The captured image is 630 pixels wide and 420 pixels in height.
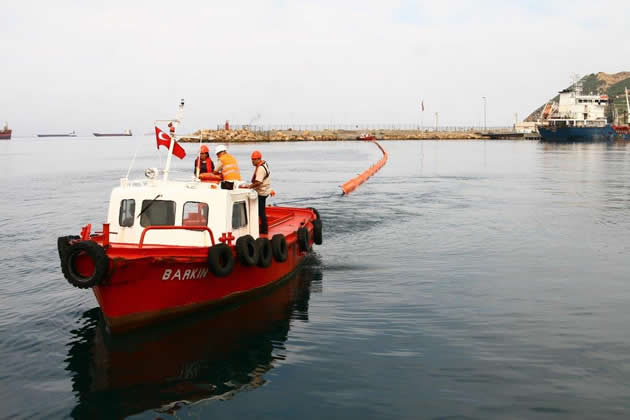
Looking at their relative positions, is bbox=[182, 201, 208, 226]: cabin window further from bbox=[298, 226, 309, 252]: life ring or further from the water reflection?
bbox=[298, 226, 309, 252]: life ring

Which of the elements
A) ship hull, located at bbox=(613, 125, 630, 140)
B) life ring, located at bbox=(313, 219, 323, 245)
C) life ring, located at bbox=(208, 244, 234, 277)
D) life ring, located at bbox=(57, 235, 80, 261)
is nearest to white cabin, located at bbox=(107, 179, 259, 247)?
life ring, located at bbox=(208, 244, 234, 277)

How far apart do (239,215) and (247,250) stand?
117cm

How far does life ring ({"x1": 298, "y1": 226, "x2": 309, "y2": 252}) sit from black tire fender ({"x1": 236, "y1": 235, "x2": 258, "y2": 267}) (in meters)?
3.34

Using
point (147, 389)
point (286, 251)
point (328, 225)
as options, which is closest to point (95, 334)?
point (147, 389)

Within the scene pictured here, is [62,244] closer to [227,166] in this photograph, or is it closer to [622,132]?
[227,166]

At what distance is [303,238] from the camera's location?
1572 cm

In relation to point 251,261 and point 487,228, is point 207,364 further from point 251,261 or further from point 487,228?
Answer: point 487,228

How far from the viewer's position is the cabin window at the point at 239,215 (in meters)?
12.7

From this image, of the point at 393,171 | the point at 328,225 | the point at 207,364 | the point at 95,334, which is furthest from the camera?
the point at 393,171

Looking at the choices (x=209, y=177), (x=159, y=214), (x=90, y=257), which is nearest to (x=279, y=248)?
(x=209, y=177)

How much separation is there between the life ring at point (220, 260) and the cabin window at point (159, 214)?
1.40 m

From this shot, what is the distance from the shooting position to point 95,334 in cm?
1141

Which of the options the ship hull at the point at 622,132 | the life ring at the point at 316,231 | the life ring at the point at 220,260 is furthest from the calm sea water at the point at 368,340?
the ship hull at the point at 622,132

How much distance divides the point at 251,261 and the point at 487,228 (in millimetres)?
13517
